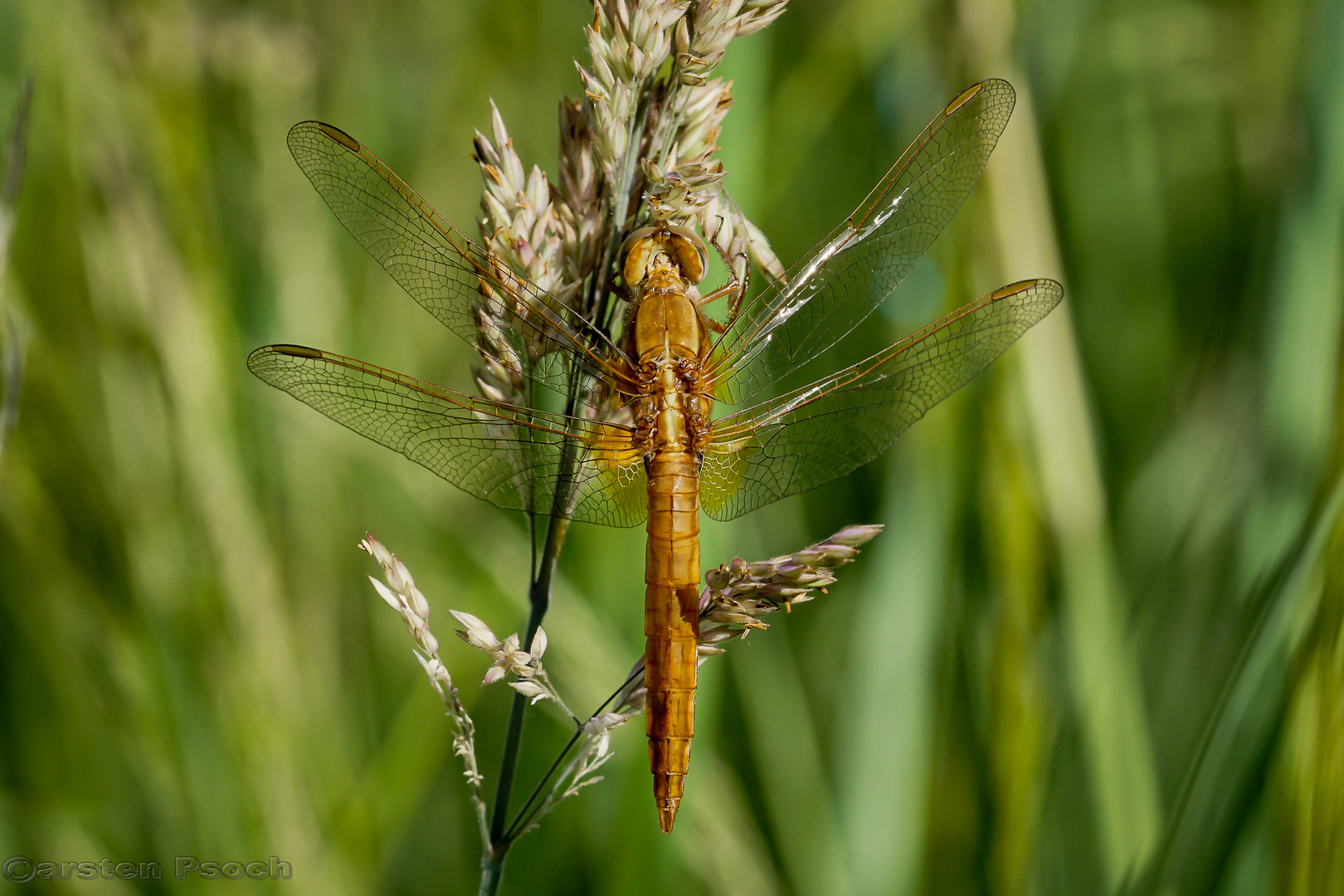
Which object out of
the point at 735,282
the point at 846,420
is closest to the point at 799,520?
the point at 846,420

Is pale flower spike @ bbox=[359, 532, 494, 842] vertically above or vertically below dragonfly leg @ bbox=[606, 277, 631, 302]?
below

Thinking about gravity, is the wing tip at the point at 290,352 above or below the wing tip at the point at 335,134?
below

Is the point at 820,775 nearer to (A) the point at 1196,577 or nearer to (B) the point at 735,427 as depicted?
(B) the point at 735,427

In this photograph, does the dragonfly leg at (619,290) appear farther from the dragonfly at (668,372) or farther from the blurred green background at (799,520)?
the blurred green background at (799,520)

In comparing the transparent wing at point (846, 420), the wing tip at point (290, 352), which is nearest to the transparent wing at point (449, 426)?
the wing tip at point (290, 352)

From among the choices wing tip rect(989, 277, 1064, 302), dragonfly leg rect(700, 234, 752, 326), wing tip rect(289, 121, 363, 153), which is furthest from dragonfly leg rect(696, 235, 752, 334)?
wing tip rect(289, 121, 363, 153)

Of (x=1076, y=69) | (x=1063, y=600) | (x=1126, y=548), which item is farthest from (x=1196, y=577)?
(x=1076, y=69)

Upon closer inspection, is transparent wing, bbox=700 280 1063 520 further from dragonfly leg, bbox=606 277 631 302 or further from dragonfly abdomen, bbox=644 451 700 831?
dragonfly leg, bbox=606 277 631 302

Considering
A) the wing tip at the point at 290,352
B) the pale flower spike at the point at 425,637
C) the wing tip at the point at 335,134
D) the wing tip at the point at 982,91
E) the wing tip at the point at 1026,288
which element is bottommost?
the pale flower spike at the point at 425,637

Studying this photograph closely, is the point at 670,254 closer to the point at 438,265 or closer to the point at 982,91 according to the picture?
the point at 438,265
